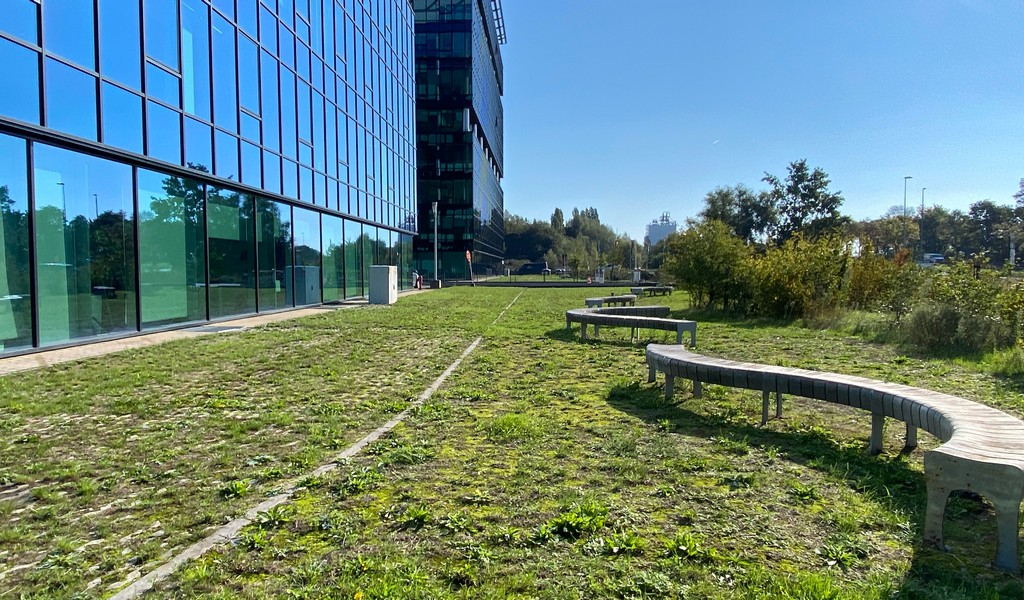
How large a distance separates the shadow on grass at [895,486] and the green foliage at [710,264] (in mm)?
11397

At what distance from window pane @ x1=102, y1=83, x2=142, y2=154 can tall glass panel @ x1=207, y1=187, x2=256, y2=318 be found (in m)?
3.11

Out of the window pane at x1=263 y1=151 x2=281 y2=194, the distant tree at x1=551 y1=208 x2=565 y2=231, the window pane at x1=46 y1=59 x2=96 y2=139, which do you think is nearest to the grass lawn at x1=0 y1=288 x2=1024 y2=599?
the window pane at x1=46 y1=59 x2=96 y2=139

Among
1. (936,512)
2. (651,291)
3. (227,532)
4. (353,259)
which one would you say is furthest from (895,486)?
(651,291)

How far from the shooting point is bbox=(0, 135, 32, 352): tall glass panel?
372 inches

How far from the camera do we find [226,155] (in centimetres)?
1548

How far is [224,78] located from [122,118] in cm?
436

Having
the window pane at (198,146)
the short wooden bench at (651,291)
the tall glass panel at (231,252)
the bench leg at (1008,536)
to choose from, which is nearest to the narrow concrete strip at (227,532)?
the bench leg at (1008,536)

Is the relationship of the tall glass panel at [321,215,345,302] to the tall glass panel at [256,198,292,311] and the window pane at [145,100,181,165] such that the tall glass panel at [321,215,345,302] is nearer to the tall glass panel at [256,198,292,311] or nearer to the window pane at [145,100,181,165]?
the tall glass panel at [256,198,292,311]

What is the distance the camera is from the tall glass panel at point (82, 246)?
1022 centimetres

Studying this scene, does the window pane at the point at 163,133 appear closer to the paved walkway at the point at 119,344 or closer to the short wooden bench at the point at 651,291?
the paved walkway at the point at 119,344

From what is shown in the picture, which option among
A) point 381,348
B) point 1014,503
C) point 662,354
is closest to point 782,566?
point 1014,503

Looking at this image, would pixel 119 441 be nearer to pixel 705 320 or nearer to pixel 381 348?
pixel 381 348

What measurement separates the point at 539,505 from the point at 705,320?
1324cm

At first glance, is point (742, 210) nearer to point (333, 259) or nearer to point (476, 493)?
point (333, 259)
